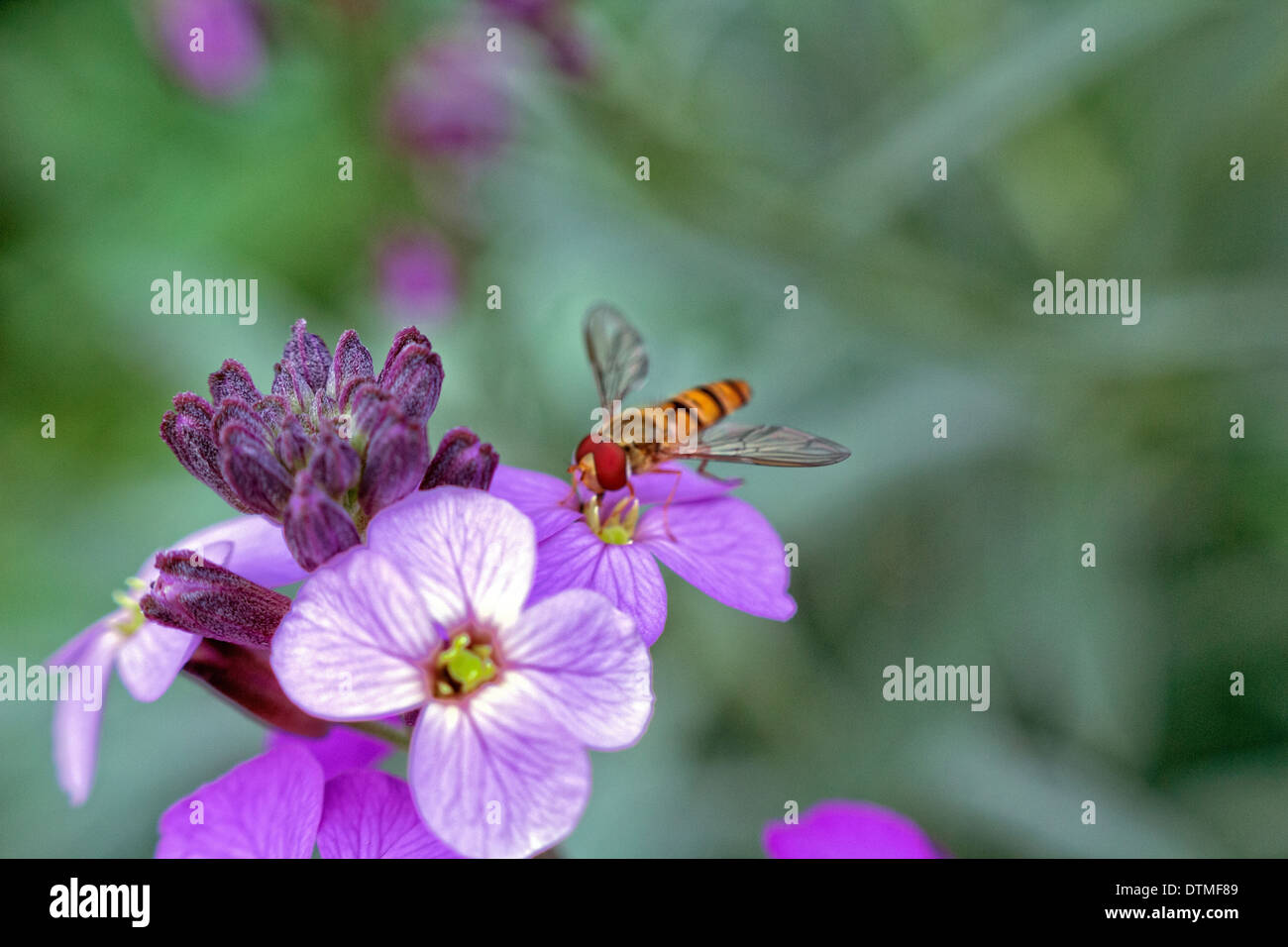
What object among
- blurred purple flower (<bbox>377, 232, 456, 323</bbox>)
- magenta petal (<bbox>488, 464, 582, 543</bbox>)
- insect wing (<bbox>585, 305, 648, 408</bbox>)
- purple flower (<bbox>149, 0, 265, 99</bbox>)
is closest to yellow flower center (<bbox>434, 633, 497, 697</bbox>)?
magenta petal (<bbox>488, 464, 582, 543</bbox>)

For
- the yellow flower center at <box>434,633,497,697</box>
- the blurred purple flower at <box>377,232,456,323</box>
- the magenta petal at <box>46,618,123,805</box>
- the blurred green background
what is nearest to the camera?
the yellow flower center at <box>434,633,497,697</box>

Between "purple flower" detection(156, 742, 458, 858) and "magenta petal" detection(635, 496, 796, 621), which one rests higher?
"magenta petal" detection(635, 496, 796, 621)

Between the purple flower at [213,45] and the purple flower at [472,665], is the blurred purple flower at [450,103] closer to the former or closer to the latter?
the purple flower at [213,45]

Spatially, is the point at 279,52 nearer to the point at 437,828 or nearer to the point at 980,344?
the point at 980,344

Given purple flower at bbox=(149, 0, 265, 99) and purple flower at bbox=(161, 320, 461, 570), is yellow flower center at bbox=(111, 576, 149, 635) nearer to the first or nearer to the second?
purple flower at bbox=(161, 320, 461, 570)

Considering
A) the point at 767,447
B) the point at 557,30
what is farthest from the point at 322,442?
the point at 557,30

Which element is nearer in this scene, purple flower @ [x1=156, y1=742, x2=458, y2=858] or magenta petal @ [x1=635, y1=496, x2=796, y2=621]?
purple flower @ [x1=156, y1=742, x2=458, y2=858]
